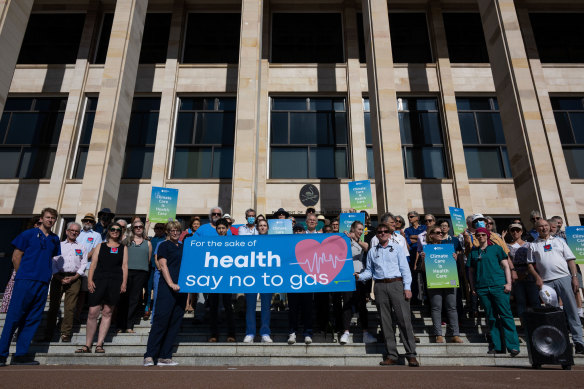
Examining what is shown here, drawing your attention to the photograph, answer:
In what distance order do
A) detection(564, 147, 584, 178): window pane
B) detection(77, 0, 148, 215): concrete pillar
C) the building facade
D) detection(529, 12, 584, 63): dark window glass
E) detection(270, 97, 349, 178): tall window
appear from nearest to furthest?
detection(77, 0, 148, 215): concrete pillar → the building facade → detection(564, 147, 584, 178): window pane → detection(270, 97, 349, 178): tall window → detection(529, 12, 584, 63): dark window glass

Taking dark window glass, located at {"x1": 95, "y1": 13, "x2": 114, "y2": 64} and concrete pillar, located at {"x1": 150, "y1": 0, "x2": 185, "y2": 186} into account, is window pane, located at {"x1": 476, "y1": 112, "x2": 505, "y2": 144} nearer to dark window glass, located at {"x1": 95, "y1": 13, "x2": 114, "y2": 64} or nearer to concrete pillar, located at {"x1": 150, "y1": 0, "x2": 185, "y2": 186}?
concrete pillar, located at {"x1": 150, "y1": 0, "x2": 185, "y2": 186}

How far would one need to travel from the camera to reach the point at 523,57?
1276cm

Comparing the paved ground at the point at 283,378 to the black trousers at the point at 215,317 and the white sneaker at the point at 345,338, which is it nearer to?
the white sneaker at the point at 345,338

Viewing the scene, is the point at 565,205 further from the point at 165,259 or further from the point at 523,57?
the point at 165,259

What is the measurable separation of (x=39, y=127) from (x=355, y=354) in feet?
53.8

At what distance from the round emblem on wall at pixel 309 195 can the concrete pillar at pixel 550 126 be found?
323 inches

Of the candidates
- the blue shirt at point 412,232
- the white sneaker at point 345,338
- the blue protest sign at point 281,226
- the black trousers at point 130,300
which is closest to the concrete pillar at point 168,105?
the blue protest sign at point 281,226

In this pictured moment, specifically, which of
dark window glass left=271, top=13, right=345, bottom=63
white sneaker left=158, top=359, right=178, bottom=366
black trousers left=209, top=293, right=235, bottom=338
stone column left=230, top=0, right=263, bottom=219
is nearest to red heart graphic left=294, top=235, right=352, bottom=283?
black trousers left=209, top=293, right=235, bottom=338

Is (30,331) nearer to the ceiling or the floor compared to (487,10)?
nearer to the floor

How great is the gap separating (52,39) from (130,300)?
51.9ft

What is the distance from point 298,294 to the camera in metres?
6.63

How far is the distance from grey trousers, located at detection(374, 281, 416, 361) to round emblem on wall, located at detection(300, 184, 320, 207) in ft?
27.9

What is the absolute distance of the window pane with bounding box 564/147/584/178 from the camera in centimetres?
1484

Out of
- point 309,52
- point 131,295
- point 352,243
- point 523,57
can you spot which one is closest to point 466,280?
point 352,243
